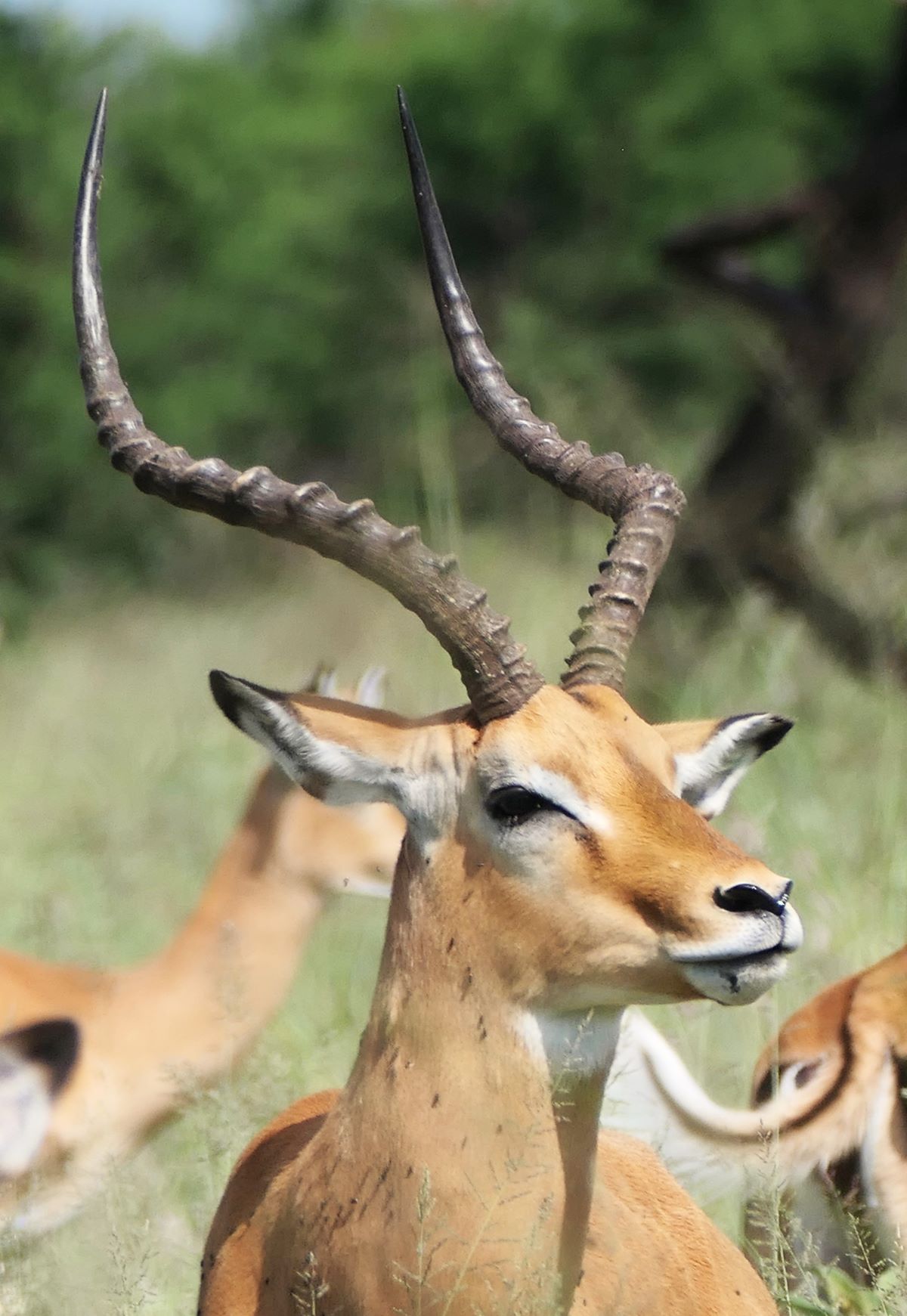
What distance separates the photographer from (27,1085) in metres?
4.95

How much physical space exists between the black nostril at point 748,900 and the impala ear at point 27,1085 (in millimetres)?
2688

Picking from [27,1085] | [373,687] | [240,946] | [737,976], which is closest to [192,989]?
[240,946]

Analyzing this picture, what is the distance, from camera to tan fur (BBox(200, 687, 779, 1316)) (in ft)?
9.29

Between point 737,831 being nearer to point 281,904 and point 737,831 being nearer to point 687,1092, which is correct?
point 281,904

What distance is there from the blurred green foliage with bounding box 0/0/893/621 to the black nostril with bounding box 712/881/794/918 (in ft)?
42.5

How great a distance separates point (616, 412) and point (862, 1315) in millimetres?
10663

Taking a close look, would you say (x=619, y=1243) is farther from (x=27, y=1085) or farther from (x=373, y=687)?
(x=373, y=687)

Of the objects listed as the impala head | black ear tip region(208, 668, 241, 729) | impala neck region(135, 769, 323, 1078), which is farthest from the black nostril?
impala neck region(135, 769, 323, 1078)

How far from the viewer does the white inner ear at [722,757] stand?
3.26 meters

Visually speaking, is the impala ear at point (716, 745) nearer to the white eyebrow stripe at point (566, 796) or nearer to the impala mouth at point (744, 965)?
the white eyebrow stripe at point (566, 796)

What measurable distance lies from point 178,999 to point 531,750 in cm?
275

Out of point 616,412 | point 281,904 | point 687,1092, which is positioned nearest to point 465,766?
point 687,1092

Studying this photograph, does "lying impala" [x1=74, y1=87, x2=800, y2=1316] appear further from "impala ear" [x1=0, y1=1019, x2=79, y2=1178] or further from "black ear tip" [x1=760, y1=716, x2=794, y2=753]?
"impala ear" [x1=0, y1=1019, x2=79, y2=1178]

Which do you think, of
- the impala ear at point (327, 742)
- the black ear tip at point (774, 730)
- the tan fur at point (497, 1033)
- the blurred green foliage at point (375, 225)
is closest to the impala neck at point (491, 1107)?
the tan fur at point (497, 1033)
